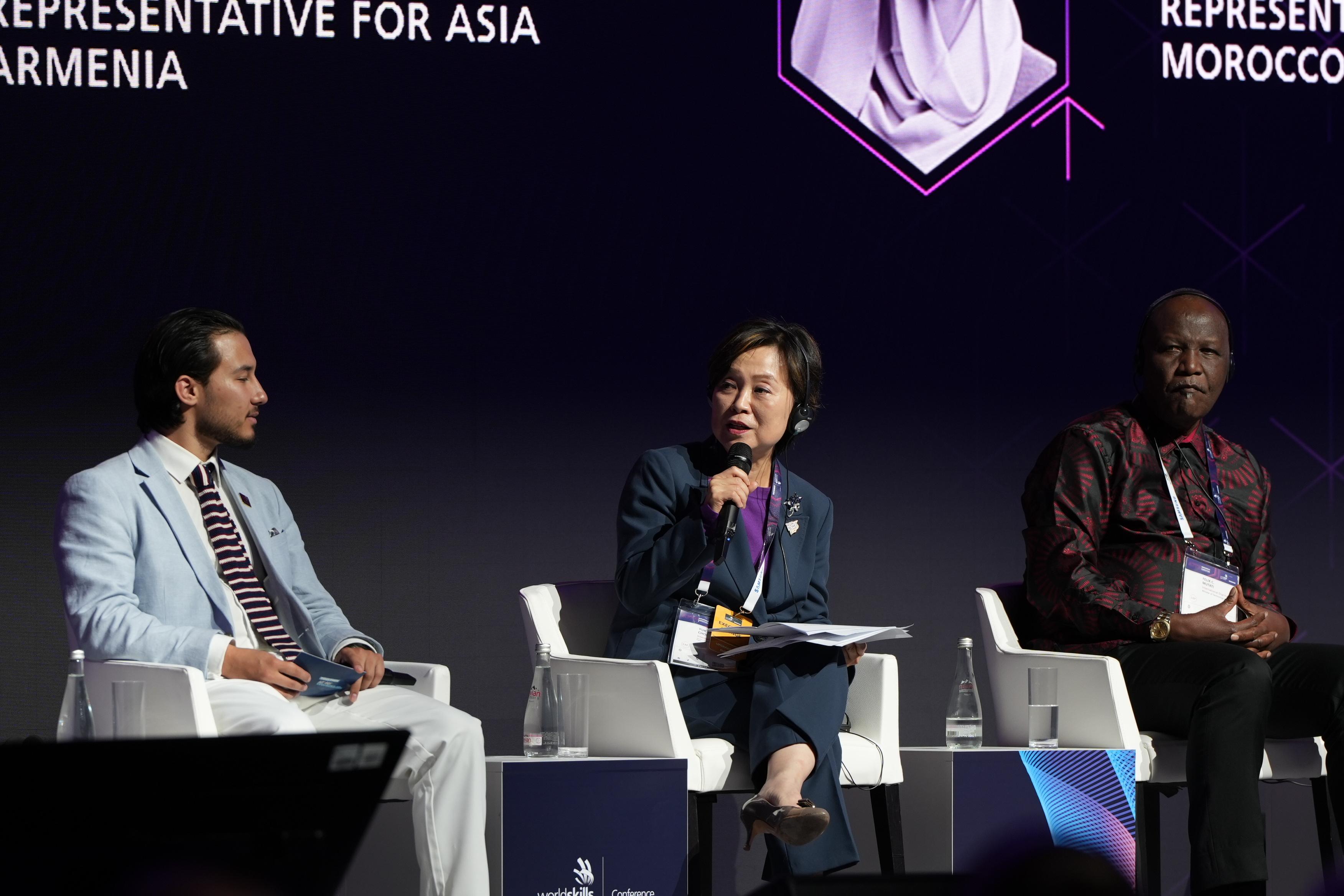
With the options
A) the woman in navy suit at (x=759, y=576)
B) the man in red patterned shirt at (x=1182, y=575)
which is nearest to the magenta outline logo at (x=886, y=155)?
the man in red patterned shirt at (x=1182, y=575)

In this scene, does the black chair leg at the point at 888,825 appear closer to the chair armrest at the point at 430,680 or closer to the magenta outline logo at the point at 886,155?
the chair armrest at the point at 430,680

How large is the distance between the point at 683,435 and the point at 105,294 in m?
1.65

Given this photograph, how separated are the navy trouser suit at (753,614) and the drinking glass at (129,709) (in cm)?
102

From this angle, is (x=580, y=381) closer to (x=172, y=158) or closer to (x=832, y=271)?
(x=832, y=271)

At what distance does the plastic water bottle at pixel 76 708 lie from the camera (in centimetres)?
290

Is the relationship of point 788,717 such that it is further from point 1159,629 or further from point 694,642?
point 1159,629

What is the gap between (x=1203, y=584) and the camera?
3.66 metres

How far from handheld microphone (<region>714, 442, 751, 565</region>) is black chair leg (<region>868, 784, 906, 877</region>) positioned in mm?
624

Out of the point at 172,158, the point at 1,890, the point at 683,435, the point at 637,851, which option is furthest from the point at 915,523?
the point at 1,890

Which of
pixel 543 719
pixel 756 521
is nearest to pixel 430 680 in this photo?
pixel 543 719

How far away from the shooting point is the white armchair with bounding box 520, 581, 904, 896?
314cm

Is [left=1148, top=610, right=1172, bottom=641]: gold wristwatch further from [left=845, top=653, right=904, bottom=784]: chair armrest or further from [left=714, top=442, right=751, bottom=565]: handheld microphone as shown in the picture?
[left=714, top=442, right=751, bottom=565]: handheld microphone

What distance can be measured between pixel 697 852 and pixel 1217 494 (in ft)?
5.35

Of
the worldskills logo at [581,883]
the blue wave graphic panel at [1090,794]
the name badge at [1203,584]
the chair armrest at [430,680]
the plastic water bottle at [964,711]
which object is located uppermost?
the name badge at [1203,584]
